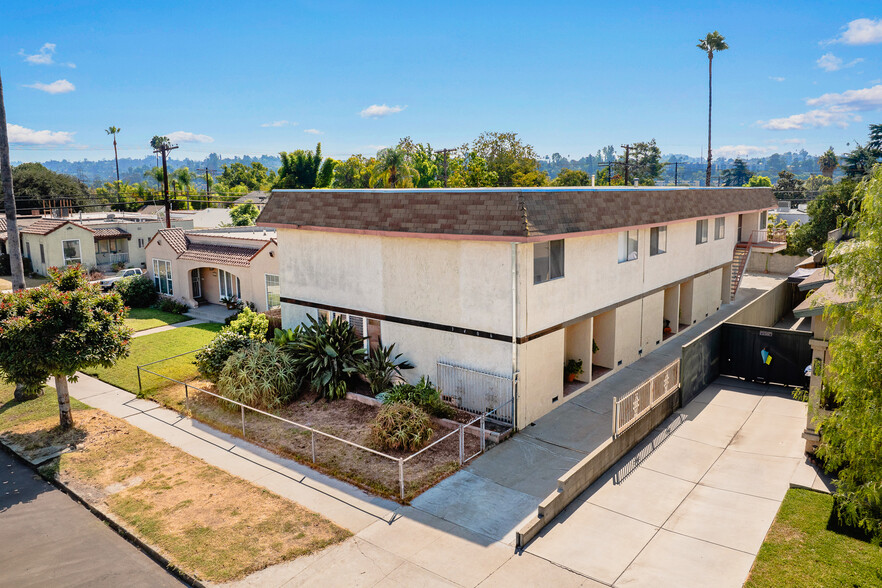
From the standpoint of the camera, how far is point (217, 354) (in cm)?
1888

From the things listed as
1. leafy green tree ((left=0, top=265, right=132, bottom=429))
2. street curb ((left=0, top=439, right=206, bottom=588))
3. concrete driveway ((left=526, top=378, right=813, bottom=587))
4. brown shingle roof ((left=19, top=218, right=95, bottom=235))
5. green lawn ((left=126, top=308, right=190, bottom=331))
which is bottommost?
street curb ((left=0, top=439, right=206, bottom=588))

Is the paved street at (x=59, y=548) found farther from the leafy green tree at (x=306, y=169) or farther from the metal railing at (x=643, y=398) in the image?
the leafy green tree at (x=306, y=169)

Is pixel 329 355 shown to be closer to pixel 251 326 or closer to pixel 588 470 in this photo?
pixel 251 326

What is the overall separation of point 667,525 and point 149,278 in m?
30.6

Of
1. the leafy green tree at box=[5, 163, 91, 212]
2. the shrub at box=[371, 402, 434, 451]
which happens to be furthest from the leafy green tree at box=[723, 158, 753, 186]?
the shrub at box=[371, 402, 434, 451]

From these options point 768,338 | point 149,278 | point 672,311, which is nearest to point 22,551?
point 768,338

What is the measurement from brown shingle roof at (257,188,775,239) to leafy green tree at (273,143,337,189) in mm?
57095

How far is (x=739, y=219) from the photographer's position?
33062 millimetres

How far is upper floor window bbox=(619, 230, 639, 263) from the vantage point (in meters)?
18.8

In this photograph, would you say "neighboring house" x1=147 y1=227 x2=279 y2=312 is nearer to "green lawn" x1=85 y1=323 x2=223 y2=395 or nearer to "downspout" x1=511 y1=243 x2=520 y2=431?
"green lawn" x1=85 y1=323 x2=223 y2=395

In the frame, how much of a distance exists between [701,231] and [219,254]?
21.5m

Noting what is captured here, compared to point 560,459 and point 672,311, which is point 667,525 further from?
point 672,311

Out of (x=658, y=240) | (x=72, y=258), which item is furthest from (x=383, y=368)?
(x=72, y=258)

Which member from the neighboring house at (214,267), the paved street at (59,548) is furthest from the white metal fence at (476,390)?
the neighboring house at (214,267)
